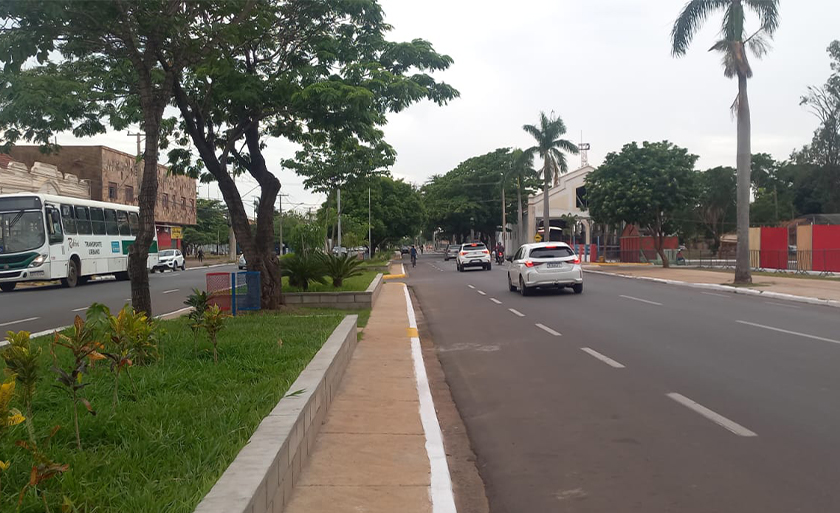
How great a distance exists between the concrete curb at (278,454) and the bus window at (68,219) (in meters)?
24.1

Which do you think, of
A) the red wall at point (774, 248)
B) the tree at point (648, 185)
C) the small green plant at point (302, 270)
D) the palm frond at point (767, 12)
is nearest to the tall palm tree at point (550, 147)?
the tree at point (648, 185)

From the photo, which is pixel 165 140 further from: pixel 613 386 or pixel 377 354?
pixel 613 386

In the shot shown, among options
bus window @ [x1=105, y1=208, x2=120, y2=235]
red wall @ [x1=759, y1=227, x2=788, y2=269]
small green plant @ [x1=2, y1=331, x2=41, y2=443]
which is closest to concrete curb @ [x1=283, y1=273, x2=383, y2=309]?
small green plant @ [x1=2, y1=331, x2=41, y2=443]

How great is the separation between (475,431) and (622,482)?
1.83 metres

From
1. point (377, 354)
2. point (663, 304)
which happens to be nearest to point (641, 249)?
point (663, 304)

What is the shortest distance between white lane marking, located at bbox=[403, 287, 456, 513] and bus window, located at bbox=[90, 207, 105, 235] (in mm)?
25433

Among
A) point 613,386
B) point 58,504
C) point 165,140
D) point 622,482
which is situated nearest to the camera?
point 58,504

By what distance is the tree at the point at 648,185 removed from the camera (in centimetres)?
3872

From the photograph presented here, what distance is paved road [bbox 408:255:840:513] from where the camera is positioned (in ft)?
15.5

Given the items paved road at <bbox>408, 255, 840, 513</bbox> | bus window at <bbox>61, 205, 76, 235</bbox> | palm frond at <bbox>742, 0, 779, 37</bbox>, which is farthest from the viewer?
bus window at <bbox>61, 205, 76, 235</bbox>

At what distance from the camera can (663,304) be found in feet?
58.0

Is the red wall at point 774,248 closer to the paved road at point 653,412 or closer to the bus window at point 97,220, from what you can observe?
the paved road at point 653,412

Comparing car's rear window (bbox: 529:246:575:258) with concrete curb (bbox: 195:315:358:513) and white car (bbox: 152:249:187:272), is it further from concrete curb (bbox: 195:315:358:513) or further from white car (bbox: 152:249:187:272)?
white car (bbox: 152:249:187:272)

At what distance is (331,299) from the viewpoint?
669 inches
